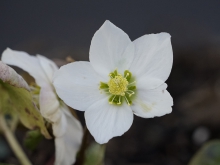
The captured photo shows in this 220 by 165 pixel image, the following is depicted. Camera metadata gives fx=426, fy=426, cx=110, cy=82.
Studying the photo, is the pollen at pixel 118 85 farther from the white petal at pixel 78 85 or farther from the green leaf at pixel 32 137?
the green leaf at pixel 32 137

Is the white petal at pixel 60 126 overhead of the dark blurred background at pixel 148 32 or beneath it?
overhead

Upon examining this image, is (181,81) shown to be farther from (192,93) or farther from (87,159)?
(87,159)

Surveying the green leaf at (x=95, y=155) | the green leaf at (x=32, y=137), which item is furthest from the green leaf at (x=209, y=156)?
the green leaf at (x=32, y=137)

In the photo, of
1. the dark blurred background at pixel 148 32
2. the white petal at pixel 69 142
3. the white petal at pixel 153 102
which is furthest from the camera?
the dark blurred background at pixel 148 32

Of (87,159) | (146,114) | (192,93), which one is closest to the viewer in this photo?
(146,114)

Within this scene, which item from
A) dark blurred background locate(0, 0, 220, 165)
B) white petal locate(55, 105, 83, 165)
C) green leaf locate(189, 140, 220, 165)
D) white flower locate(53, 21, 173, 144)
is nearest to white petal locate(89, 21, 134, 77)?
white flower locate(53, 21, 173, 144)

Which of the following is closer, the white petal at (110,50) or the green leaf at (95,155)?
the white petal at (110,50)

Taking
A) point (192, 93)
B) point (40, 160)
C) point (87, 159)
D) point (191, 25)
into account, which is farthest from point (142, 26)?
point (87, 159)
